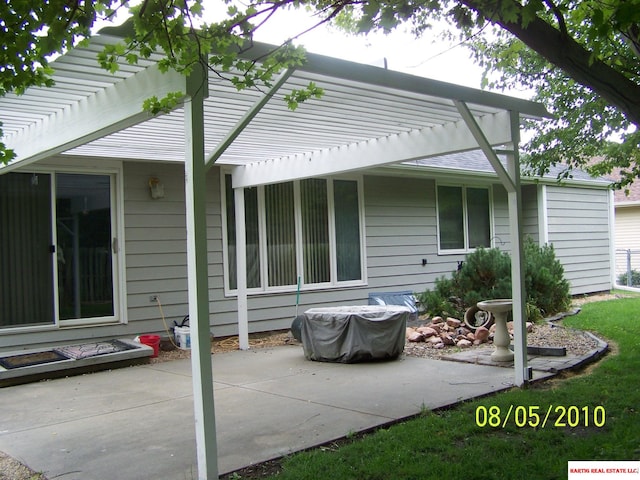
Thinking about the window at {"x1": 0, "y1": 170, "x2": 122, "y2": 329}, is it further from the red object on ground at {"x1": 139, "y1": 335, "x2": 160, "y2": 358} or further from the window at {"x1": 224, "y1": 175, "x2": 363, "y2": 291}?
the window at {"x1": 224, "y1": 175, "x2": 363, "y2": 291}

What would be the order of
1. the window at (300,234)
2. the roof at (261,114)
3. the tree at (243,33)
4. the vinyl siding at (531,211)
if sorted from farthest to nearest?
1. the vinyl siding at (531,211)
2. the window at (300,234)
3. the roof at (261,114)
4. the tree at (243,33)

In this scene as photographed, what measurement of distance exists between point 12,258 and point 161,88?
4487 mm

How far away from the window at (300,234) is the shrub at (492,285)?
1.50m

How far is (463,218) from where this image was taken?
12.4 meters

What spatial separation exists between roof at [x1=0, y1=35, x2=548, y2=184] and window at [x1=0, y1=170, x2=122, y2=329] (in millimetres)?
599

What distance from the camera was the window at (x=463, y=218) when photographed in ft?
39.7

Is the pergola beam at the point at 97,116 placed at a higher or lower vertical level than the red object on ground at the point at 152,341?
higher

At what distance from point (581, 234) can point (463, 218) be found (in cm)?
404

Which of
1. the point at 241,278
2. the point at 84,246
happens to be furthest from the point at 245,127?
the point at 241,278

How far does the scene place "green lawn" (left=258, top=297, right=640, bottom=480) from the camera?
3680 millimetres

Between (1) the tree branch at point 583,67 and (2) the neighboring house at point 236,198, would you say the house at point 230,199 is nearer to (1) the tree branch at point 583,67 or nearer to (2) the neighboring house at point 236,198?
(2) the neighboring house at point 236,198

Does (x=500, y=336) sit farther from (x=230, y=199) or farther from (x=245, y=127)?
(x=230, y=199)

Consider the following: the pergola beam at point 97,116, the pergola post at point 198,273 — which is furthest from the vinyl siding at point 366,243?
the pergola post at point 198,273

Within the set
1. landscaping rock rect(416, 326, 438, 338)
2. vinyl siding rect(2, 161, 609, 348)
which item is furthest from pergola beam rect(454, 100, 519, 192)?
vinyl siding rect(2, 161, 609, 348)
